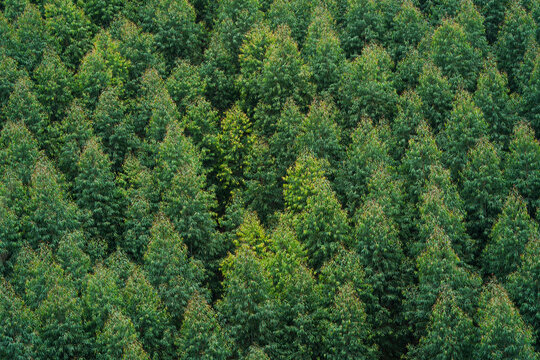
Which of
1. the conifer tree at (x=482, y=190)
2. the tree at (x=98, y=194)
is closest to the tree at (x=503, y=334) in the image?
the conifer tree at (x=482, y=190)

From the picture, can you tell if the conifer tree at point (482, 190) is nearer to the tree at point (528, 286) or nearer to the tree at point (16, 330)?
the tree at point (528, 286)

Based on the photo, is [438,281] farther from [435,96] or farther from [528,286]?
[435,96]

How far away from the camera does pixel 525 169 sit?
92.3m

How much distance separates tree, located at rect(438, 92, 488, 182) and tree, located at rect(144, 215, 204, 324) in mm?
27127

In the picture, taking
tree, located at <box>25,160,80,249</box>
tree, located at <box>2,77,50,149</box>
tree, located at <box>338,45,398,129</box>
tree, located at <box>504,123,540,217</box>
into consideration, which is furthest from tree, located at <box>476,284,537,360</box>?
tree, located at <box>2,77,50,149</box>

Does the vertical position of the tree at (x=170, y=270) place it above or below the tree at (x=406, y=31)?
below

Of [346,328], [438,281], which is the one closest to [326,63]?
[438,281]

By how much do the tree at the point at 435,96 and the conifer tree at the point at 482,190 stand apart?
908 centimetres

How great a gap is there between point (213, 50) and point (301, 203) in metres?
27.1

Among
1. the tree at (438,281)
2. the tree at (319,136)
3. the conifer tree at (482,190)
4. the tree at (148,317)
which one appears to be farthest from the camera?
the tree at (319,136)

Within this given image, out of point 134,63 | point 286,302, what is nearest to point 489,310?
point 286,302

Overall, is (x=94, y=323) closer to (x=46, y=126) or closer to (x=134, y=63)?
(x=46, y=126)

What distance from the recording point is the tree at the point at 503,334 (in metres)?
77.5

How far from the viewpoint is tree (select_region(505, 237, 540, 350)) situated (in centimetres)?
8185
